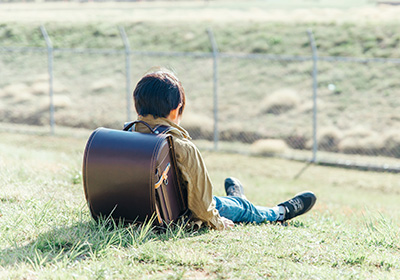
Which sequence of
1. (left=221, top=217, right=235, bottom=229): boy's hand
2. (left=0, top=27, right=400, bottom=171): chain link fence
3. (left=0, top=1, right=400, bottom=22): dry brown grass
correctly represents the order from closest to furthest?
(left=221, top=217, right=235, bottom=229): boy's hand, (left=0, top=27, right=400, bottom=171): chain link fence, (left=0, top=1, right=400, bottom=22): dry brown grass

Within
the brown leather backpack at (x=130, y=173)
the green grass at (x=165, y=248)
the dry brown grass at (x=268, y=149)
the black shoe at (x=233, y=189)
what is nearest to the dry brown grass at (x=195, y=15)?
the dry brown grass at (x=268, y=149)

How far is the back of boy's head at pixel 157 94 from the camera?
3.50 meters

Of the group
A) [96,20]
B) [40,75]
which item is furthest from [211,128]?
[96,20]

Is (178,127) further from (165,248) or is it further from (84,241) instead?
(84,241)

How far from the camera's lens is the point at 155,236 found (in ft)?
11.3

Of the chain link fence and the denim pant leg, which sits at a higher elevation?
the denim pant leg

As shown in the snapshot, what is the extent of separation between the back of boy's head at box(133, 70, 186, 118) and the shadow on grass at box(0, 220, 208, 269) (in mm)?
739

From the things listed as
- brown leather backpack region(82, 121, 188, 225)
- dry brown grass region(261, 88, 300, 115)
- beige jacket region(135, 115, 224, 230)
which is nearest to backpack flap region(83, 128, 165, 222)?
brown leather backpack region(82, 121, 188, 225)

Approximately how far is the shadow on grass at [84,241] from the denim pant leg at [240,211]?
375 millimetres

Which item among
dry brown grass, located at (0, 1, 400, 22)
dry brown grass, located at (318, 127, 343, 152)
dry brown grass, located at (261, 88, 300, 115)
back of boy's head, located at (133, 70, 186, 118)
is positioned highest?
back of boy's head, located at (133, 70, 186, 118)

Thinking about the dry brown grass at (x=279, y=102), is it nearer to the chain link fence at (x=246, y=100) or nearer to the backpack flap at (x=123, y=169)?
the chain link fence at (x=246, y=100)

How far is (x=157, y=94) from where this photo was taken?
11.5ft

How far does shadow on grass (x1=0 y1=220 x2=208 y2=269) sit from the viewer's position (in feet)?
10.1

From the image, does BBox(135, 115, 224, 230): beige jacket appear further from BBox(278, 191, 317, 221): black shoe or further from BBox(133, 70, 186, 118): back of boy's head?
BBox(278, 191, 317, 221): black shoe
